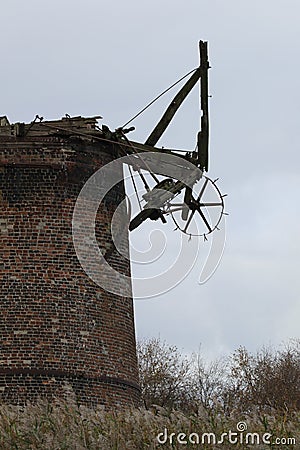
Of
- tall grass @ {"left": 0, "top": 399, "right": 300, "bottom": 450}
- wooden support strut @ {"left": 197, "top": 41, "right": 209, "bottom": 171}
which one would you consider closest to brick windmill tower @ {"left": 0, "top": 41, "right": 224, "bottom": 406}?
wooden support strut @ {"left": 197, "top": 41, "right": 209, "bottom": 171}

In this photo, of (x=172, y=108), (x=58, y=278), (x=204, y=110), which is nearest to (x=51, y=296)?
(x=58, y=278)

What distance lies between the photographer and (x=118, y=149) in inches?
684

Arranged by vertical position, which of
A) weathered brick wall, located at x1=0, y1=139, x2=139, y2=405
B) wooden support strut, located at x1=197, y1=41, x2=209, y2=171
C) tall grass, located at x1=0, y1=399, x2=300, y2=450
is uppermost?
wooden support strut, located at x1=197, y1=41, x2=209, y2=171

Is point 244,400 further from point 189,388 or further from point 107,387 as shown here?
point 107,387

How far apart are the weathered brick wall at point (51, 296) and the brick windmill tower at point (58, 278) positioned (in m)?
0.01

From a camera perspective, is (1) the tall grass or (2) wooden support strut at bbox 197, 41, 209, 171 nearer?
(1) the tall grass

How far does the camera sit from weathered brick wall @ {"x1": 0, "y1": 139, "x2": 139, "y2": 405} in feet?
52.7

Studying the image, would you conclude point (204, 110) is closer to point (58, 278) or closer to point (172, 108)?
point (172, 108)

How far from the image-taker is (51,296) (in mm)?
16328

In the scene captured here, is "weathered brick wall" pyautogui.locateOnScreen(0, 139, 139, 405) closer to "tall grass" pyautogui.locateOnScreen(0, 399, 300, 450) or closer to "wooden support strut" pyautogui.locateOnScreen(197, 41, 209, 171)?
"wooden support strut" pyautogui.locateOnScreen(197, 41, 209, 171)

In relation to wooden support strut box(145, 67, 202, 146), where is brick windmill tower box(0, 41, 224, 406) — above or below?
below

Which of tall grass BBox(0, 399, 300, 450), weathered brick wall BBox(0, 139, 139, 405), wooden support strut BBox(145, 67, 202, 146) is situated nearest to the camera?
tall grass BBox(0, 399, 300, 450)

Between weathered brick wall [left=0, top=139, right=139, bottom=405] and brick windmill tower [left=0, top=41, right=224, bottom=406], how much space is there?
0.01 metres

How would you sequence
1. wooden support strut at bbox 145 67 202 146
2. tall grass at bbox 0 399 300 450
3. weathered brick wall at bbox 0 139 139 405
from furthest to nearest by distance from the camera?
wooden support strut at bbox 145 67 202 146, weathered brick wall at bbox 0 139 139 405, tall grass at bbox 0 399 300 450
